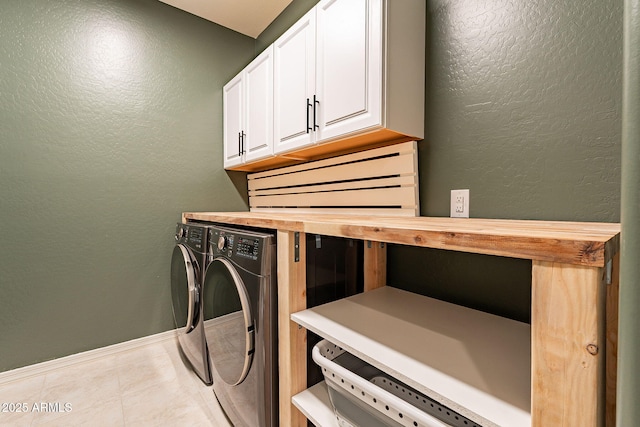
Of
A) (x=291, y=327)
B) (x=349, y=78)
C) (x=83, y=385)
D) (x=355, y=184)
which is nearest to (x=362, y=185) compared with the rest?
(x=355, y=184)

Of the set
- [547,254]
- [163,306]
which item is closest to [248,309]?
[547,254]

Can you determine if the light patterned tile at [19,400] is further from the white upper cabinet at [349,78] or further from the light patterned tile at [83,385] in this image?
the white upper cabinet at [349,78]

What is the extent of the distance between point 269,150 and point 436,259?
1223 millimetres

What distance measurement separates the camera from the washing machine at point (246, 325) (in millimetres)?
1098

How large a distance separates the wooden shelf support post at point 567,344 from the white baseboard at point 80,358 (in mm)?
2407

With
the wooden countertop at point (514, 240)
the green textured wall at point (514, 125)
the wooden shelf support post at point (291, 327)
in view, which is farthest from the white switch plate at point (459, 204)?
the wooden shelf support post at point (291, 327)

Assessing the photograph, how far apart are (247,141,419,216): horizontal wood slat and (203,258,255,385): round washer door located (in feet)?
2.49

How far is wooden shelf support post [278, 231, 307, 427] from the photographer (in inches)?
41.7

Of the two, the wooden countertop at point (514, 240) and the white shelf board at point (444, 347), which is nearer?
the wooden countertop at point (514, 240)

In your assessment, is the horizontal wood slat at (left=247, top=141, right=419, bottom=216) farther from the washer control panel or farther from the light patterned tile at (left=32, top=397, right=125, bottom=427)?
the light patterned tile at (left=32, top=397, right=125, bottom=427)

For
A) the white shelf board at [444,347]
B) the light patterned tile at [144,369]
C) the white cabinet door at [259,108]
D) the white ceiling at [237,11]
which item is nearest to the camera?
the white shelf board at [444,347]

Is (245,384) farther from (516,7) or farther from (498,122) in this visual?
(516,7)

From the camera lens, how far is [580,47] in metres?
0.97

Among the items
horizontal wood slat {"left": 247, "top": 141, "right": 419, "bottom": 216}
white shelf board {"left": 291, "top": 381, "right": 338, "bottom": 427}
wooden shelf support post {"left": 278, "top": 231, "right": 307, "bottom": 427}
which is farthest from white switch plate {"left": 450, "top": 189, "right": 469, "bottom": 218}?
white shelf board {"left": 291, "top": 381, "right": 338, "bottom": 427}
